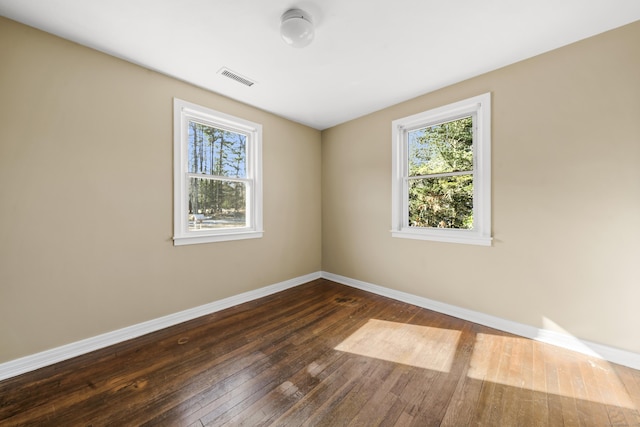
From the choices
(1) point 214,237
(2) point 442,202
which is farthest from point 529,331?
(1) point 214,237

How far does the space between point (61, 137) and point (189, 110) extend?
112 cm

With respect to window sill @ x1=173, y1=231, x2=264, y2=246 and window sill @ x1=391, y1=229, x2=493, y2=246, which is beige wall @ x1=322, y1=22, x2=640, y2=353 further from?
window sill @ x1=173, y1=231, x2=264, y2=246

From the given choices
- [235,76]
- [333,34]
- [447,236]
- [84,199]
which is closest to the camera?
[333,34]

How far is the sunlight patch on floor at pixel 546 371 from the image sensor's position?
1.61m

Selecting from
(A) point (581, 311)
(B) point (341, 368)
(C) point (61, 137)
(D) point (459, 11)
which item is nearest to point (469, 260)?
(A) point (581, 311)

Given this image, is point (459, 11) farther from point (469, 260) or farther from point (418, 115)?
point (469, 260)

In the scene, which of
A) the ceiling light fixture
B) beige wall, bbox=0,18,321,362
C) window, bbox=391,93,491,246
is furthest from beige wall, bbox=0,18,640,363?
the ceiling light fixture

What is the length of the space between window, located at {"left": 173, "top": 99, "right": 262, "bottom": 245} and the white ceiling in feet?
1.53

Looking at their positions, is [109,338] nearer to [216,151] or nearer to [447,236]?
[216,151]

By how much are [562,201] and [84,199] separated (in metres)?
4.24

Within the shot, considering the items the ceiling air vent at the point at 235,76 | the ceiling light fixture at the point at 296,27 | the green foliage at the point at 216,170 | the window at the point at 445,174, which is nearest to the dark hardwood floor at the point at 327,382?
the window at the point at 445,174

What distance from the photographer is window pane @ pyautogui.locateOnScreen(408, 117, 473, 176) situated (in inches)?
109

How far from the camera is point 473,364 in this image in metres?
1.91

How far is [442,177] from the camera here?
2.95 m
